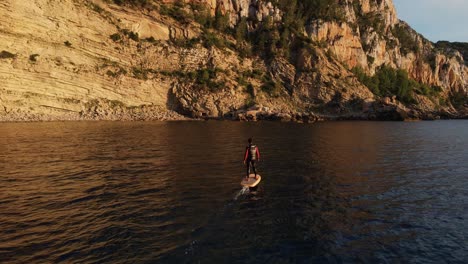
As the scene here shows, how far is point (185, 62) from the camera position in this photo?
9694cm

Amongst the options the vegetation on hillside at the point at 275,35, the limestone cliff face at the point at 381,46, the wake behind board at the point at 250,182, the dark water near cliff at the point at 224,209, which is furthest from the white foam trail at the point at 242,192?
the limestone cliff face at the point at 381,46

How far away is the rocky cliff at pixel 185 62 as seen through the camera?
68875 mm

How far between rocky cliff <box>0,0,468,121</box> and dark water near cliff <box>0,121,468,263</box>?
148ft

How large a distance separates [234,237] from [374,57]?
14645 cm

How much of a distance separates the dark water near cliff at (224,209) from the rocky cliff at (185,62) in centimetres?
4516

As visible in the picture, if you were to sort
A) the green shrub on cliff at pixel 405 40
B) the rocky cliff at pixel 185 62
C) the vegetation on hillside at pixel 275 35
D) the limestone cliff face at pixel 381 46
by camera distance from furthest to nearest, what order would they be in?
the green shrub on cliff at pixel 405 40 → the limestone cliff face at pixel 381 46 → the vegetation on hillside at pixel 275 35 → the rocky cliff at pixel 185 62

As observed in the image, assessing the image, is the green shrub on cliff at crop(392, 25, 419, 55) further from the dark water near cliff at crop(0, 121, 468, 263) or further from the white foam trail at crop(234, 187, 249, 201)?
the white foam trail at crop(234, 187, 249, 201)

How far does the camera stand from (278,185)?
20953mm

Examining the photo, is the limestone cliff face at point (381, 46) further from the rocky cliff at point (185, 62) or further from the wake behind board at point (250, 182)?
the wake behind board at point (250, 182)

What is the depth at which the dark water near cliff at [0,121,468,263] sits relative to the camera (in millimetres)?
11672

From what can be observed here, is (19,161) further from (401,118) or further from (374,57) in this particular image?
(374,57)

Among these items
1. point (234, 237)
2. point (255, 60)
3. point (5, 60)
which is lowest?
point (234, 237)

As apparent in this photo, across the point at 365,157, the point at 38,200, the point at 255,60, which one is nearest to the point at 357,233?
the point at 38,200

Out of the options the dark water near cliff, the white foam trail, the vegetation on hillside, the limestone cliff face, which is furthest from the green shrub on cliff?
the white foam trail
